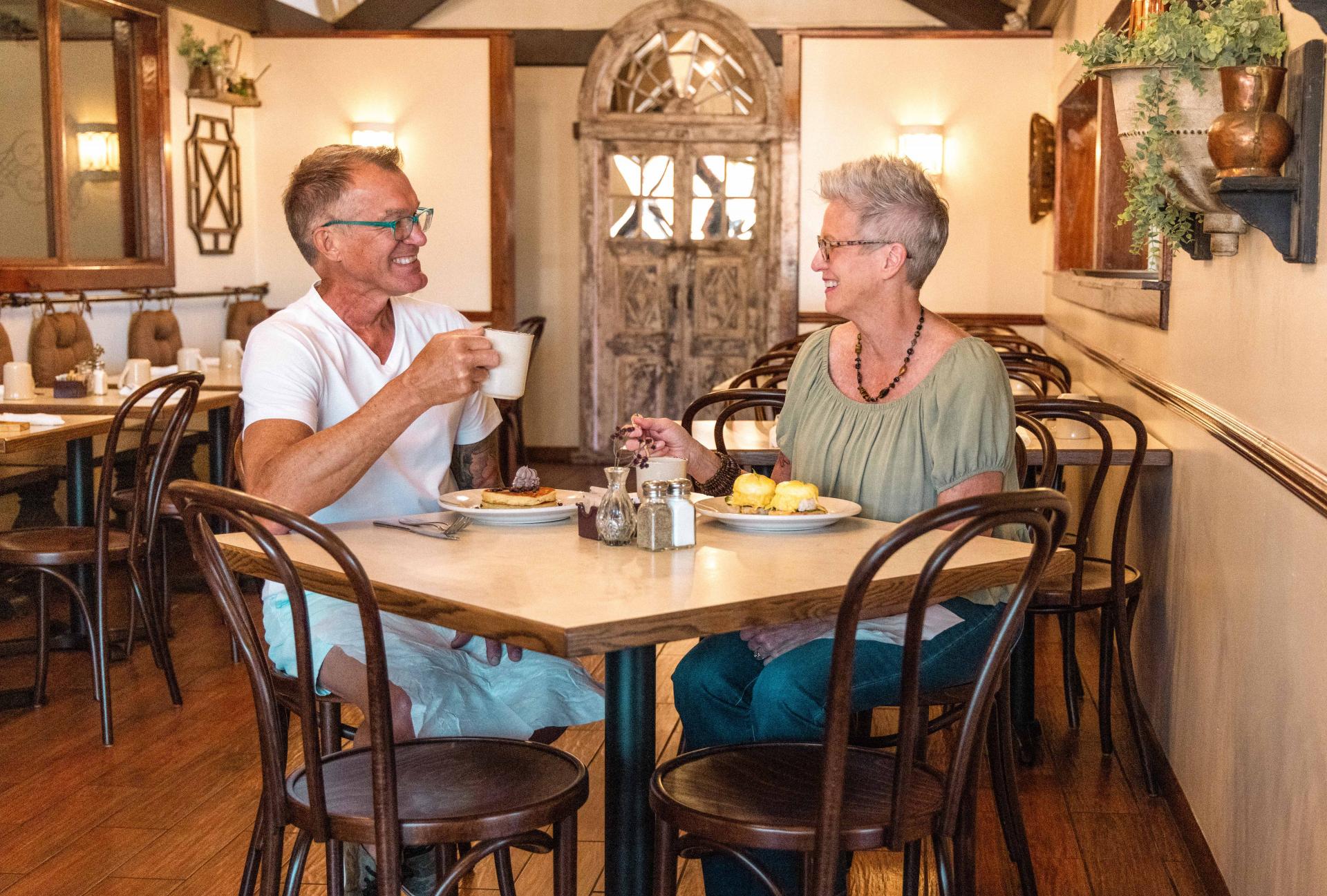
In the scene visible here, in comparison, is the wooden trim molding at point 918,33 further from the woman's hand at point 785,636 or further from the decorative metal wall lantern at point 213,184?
the woman's hand at point 785,636

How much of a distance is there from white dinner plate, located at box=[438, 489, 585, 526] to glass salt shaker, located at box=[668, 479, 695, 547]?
0.21 metres

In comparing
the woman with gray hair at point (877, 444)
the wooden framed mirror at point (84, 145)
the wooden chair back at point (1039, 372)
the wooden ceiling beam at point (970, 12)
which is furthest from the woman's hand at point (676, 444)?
the wooden ceiling beam at point (970, 12)

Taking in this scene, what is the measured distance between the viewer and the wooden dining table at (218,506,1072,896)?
162 cm

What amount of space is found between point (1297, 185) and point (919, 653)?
3.44 ft

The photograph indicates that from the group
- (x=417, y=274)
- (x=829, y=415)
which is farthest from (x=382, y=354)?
(x=829, y=415)

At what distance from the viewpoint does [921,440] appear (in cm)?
238

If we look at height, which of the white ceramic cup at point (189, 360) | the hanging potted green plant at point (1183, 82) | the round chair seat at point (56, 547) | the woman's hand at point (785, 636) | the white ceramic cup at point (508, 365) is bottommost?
the round chair seat at point (56, 547)

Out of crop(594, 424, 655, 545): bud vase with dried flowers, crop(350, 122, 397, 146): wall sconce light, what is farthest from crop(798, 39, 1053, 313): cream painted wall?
crop(594, 424, 655, 545): bud vase with dried flowers

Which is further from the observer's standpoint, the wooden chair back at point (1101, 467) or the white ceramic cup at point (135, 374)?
the white ceramic cup at point (135, 374)

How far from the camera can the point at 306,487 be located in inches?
85.6

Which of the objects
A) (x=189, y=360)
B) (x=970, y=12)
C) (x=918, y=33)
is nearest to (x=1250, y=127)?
(x=189, y=360)

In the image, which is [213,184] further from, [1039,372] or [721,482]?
[721,482]

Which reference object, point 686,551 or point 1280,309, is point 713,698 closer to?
point 686,551

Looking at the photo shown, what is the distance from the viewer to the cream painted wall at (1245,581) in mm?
2061
